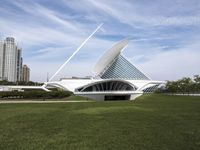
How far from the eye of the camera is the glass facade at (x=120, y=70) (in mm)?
64438

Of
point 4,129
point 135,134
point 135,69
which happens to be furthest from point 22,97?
point 135,69

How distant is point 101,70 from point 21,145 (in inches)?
2296

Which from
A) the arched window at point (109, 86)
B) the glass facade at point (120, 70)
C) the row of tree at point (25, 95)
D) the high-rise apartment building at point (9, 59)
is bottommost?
the row of tree at point (25, 95)

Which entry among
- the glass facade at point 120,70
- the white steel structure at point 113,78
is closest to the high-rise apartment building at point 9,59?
the white steel structure at point 113,78

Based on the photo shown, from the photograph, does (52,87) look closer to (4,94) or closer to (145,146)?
(4,94)

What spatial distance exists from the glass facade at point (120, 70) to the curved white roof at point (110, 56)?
1489 mm

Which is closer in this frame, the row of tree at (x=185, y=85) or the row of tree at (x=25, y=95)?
the row of tree at (x=25, y=95)

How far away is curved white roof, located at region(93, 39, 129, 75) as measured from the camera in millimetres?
59997

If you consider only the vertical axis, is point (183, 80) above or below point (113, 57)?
below

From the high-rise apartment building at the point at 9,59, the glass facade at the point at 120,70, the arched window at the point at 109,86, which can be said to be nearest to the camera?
the arched window at the point at 109,86

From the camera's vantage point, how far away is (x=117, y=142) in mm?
7688

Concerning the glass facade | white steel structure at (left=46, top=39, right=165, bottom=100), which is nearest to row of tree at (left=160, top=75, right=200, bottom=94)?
white steel structure at (left=46, top=39, right=165, bottom=100)

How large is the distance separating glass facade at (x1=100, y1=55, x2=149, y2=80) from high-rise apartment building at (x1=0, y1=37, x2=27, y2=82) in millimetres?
47467

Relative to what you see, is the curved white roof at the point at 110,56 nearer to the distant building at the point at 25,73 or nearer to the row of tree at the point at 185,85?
the row of tree at the point at 185,85
